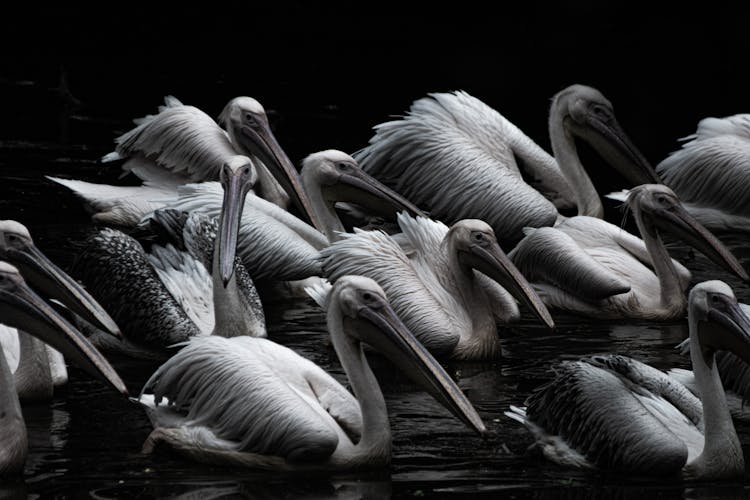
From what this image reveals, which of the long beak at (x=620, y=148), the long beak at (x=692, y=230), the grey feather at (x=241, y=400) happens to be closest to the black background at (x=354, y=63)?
the long beak at (x=620, y=148)

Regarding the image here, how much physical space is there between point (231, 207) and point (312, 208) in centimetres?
142

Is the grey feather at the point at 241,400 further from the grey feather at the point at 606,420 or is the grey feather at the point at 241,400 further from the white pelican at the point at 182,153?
the white pelican at the point at 182,153

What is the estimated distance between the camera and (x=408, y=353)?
5.71 metres

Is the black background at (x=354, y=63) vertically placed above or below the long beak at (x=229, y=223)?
below

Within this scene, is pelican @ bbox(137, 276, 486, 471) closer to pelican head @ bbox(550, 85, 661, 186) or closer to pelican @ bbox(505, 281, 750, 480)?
pelican @ bbox(505, 281, 750, 480)

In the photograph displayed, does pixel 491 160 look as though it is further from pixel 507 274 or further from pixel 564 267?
pixel 507 274

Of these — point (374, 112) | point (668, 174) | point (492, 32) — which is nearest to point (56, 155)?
point (374, 112)

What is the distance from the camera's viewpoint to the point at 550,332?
7918 millimetres

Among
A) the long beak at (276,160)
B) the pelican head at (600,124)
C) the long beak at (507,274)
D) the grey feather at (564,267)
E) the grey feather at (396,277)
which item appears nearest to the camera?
the grey feather at (396,277)

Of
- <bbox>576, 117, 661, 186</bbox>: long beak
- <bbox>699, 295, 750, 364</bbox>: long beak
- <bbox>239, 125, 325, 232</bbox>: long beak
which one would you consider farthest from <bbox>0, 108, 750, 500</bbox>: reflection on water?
<bbox>576, 117, 661, 186</bbox>: long beak

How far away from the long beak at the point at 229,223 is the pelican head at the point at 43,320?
1.36 meters

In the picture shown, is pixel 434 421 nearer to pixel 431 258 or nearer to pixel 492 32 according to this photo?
pixel 431 258

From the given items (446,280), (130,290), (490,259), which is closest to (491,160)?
(446,280)

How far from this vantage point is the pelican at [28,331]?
17.7ft
